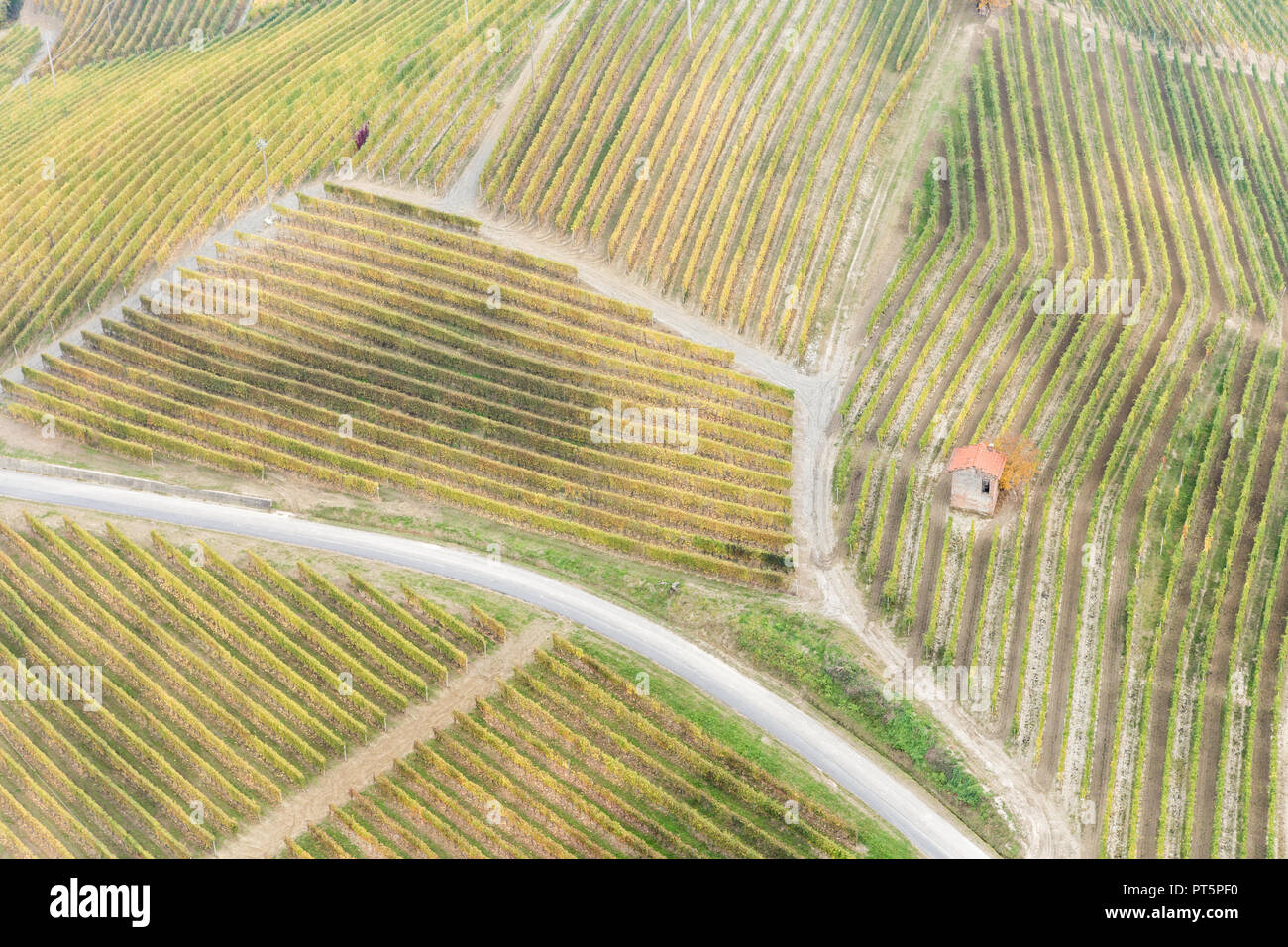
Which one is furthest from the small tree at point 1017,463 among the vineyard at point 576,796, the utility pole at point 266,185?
the utility pole at point 266,185

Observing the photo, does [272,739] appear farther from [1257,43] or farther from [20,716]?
[1257,43]

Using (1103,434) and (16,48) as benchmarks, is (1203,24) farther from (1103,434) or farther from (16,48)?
(16,48)

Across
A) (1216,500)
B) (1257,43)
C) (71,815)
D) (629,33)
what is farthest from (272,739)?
(1257,43)

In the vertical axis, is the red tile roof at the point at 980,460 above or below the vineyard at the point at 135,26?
below
